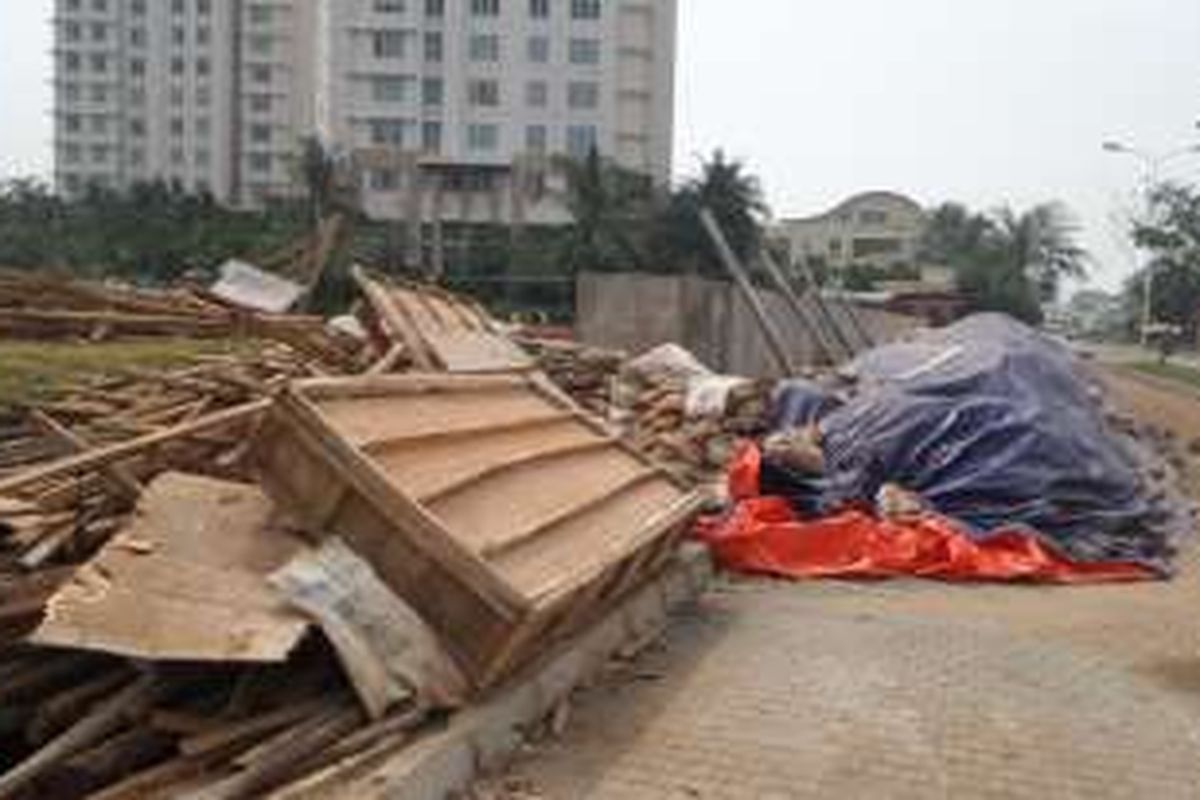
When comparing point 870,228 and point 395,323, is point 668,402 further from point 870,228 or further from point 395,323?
point 870,228

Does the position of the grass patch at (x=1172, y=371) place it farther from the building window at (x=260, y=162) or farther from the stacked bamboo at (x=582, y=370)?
the building window at (x=260, y=162)

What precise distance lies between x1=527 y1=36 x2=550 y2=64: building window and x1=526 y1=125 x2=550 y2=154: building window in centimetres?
364

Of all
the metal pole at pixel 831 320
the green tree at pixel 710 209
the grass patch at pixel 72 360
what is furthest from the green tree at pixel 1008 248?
the grass patch at pixel 72 360

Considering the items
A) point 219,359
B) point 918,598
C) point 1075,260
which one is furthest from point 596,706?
point 1075,260

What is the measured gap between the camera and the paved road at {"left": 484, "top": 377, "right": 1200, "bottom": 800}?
7.59m

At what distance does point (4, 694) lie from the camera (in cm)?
723

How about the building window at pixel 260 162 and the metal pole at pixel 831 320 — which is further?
the building window at pixel 260 162

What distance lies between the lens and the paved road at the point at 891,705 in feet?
24.9

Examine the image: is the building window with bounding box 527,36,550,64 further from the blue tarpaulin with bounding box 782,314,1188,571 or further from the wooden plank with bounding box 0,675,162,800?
the wooden plank with bounding box 0,675,162,800

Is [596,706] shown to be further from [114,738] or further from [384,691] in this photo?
[114,738]

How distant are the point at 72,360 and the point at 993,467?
6.44 m

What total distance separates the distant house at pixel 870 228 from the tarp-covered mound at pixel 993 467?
11281 centimetres

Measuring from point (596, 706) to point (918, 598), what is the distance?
4134mm

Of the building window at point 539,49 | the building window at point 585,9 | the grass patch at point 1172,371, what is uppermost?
the building window at point 585,9
